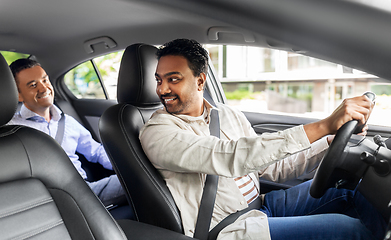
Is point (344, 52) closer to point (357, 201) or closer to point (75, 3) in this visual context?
point (357, 201)

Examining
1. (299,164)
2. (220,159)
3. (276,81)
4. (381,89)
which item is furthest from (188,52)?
(276,81)

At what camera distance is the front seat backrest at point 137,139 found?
1359mm

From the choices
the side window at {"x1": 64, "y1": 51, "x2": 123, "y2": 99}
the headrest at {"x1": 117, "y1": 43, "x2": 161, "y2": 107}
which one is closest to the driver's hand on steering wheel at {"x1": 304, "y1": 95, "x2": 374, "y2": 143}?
the headrest at {"x1": 117, "y1": 43, "x2": 161, "y2": 107}

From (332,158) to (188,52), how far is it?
84 cm

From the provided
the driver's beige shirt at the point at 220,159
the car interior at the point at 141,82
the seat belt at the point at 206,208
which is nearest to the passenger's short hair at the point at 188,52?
the car interior at the point at 141,82

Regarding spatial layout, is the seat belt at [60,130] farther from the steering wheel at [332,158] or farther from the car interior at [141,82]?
the steering wheel at [332,158]

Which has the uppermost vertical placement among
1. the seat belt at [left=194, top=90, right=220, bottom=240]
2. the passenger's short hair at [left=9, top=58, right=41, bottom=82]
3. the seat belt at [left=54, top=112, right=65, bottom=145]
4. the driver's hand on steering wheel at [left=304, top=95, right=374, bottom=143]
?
the passenger's short hair at [left=9, top=58, right=41, bottom=82]

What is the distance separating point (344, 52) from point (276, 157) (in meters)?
0.61

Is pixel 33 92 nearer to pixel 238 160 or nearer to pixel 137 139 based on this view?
pixel 137 139

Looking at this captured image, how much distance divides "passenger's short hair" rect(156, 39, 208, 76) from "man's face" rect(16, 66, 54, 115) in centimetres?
99

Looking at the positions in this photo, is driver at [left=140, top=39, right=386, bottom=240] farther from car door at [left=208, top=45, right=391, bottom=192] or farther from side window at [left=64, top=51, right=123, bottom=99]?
side window at [left=64, top=51, right=123, bottom=99]

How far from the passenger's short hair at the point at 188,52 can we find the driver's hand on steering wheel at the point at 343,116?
69cm

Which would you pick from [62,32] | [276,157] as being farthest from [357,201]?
[62,32]

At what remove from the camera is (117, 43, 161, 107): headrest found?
1648 millimetres
